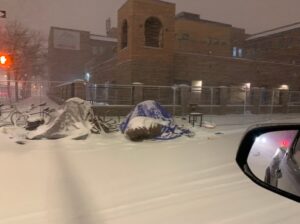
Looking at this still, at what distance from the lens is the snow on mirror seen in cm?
202

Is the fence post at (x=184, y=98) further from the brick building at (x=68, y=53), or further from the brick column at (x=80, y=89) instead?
the brick building at (x=68, y=53)

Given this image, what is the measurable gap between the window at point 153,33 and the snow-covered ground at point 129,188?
15236 mm

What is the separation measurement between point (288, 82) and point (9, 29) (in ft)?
103

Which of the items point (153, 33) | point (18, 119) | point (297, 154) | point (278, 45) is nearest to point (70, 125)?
point (18, 119)

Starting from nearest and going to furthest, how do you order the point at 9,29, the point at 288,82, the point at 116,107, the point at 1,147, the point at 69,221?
the point at 69,221 → the point at 1,147 → the point at 116,107 → the point at 288,82 → the point at 9,29

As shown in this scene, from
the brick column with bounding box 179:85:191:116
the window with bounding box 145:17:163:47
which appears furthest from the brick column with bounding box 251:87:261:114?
the window with bounding box 145:17:163:47

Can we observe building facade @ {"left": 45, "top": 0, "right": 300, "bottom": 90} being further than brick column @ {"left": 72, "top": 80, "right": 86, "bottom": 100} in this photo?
Yes

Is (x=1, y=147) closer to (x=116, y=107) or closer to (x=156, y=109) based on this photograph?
(x=156, y=109)

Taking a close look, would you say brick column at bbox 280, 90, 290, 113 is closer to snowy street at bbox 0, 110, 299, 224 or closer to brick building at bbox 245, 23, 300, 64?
brick building at bbox 245, 23, 300, 64

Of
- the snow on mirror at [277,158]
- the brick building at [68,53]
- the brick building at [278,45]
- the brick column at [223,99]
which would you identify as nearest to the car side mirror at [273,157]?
the snow on mirror at [277,158]

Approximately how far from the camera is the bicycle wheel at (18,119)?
561 inches

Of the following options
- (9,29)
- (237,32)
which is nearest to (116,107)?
(9,29)

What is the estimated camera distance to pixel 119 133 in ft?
43.6

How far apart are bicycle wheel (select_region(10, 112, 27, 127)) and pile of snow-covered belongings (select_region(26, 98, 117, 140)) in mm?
2224
